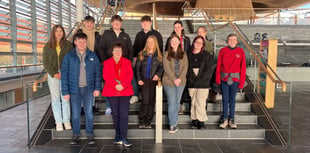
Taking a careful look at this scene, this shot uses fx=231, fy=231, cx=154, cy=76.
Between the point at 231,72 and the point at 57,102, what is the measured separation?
298cm

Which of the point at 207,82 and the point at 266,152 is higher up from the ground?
the point at 207,82

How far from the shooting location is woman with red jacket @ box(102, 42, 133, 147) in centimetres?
347

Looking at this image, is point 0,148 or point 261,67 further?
point 261,67

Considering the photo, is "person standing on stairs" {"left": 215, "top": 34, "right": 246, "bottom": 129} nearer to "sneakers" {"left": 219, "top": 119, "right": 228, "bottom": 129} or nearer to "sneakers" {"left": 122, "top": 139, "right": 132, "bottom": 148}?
"sneakers" {"left": 219, "top": 119, "right": 228, "bottom": 129}

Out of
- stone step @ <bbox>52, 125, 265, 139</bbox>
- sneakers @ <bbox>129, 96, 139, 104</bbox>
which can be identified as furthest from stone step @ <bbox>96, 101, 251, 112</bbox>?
stone step @ <bbox>52, 125, 265, 139</bbox>

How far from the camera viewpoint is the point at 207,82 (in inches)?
153

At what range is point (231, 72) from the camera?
3.93m

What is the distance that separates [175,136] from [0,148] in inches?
112

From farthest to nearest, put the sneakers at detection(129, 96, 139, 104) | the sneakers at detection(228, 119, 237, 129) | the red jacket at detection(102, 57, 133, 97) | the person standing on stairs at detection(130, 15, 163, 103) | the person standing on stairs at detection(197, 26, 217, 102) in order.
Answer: the sneakers at detection(129, 96, 139, 104) → the person standing on stairs at detection(197, 26, 217, 102) → the sneakers at detection(228, 119, 237, 129) → the person standing on stairs at detection(130, 15, 163, 103) → the red jacket at detection(102, 57, 133, 97)

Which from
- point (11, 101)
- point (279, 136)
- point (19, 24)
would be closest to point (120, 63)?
point (279, 136)

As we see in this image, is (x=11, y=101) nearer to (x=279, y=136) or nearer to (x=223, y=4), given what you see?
(x=279, y=136)

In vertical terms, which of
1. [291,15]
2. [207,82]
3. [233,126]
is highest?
[291,15]

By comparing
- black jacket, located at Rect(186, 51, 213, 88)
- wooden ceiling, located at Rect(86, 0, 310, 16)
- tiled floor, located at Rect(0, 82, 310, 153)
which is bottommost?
tiled floor, located at Rect(0, 82, 310, 153)

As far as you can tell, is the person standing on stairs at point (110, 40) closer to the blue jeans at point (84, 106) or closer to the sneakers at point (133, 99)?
the blue jeans at point (84, 106)
